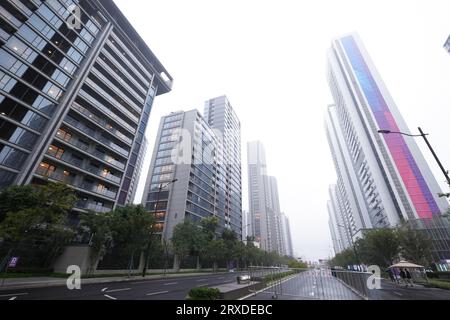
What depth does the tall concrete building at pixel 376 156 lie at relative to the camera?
230 ft

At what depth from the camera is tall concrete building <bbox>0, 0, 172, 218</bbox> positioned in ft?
92.6

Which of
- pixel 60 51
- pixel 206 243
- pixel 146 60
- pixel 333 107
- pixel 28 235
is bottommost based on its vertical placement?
pixel 28 235

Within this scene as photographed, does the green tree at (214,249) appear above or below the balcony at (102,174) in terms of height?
below

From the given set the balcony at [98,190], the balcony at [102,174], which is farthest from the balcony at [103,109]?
the balcony at [98,190]

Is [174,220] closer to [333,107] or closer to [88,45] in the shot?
[88,45]

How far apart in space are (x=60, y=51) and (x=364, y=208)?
12771 centimetres

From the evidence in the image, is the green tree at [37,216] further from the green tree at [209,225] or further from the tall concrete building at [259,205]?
the tall concrete building at [259,205]

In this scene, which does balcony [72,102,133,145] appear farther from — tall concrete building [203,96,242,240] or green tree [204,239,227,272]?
tall concrete building [203,96,242,240]

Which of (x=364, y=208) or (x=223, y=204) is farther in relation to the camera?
(x=364, y=208)

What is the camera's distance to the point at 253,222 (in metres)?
164

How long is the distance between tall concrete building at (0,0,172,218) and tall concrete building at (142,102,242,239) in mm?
16943

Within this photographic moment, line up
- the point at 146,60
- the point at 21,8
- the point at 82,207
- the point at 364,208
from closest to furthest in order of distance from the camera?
the point at 21,8
the point at 82,207
the point at 146,60
the point at 364,208

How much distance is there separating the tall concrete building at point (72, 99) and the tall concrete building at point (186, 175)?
55.6ft

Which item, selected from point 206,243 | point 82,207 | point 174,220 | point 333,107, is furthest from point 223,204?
point 333,107
